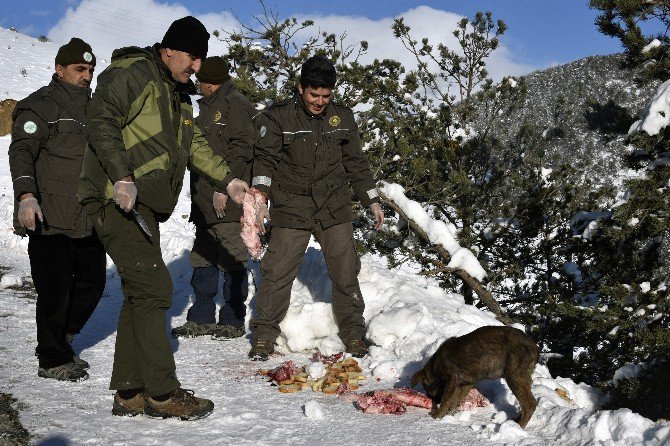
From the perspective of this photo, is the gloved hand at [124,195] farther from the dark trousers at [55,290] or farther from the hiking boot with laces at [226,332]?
the hiking boot with laces at [226,332]

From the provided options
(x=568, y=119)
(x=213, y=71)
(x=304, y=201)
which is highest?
(x=568, y=119)

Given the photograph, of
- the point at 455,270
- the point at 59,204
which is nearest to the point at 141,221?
the point at 59,204

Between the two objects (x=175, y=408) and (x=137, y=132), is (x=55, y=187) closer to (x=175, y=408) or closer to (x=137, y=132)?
(x=137, y=132)

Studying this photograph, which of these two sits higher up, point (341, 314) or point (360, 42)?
point (360, 42)

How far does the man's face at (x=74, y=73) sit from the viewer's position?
4.70 metres

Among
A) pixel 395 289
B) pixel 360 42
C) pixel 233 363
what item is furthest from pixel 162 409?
pixel 360 42

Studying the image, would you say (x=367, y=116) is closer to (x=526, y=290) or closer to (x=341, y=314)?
(x=526, y=290)

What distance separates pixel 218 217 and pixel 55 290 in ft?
5.65

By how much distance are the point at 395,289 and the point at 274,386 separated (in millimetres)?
2250

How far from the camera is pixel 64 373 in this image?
4.39m

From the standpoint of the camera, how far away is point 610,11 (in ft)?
25.5

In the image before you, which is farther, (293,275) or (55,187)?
(293,275)

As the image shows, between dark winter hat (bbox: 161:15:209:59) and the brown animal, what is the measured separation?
2.45 m

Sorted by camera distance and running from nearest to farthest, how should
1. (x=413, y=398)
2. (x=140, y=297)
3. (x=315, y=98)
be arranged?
(x=140, y=297), (x=413, y=398), (x=315, y=98)
